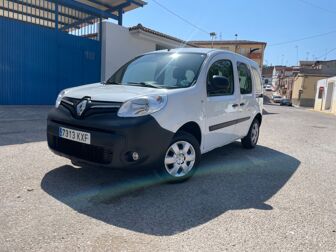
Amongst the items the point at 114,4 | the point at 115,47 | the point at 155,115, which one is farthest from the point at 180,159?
the point at 114,4

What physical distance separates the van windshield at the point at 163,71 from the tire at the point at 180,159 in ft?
2.44

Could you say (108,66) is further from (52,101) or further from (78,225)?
(78,225)

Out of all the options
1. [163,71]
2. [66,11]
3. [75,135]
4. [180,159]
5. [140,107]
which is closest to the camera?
[140,107]

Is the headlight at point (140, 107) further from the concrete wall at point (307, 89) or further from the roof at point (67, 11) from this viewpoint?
the concrete wall at point (307, 89)

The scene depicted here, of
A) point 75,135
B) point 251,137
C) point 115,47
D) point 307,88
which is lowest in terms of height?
point 251,137

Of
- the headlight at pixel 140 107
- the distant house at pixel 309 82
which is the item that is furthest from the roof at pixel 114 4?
the distant house at pixel 309 82

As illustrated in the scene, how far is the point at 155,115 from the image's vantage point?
352cm

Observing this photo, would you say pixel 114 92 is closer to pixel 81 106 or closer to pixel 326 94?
pixel 81 106

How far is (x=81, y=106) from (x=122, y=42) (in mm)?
11484

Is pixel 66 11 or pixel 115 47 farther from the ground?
pixel 66 11

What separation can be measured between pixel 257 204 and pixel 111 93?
2170mm

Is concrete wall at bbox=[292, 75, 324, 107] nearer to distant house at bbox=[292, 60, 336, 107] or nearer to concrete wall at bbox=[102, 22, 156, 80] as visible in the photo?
distant house at bbox=[292, 60, 336, 107]

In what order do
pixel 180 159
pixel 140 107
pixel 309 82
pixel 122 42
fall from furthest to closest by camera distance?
pixel 309 82
pixel 122 42
pixel 180 159
pixel 140 107

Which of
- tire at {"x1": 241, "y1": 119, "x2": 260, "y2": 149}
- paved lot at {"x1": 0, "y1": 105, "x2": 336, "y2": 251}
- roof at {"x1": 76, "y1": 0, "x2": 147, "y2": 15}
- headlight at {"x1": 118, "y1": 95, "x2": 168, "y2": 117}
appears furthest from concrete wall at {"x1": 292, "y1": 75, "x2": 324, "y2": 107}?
headlight at {"x1": 118, "y1": 95, "x2": 168, "y2": 117}
